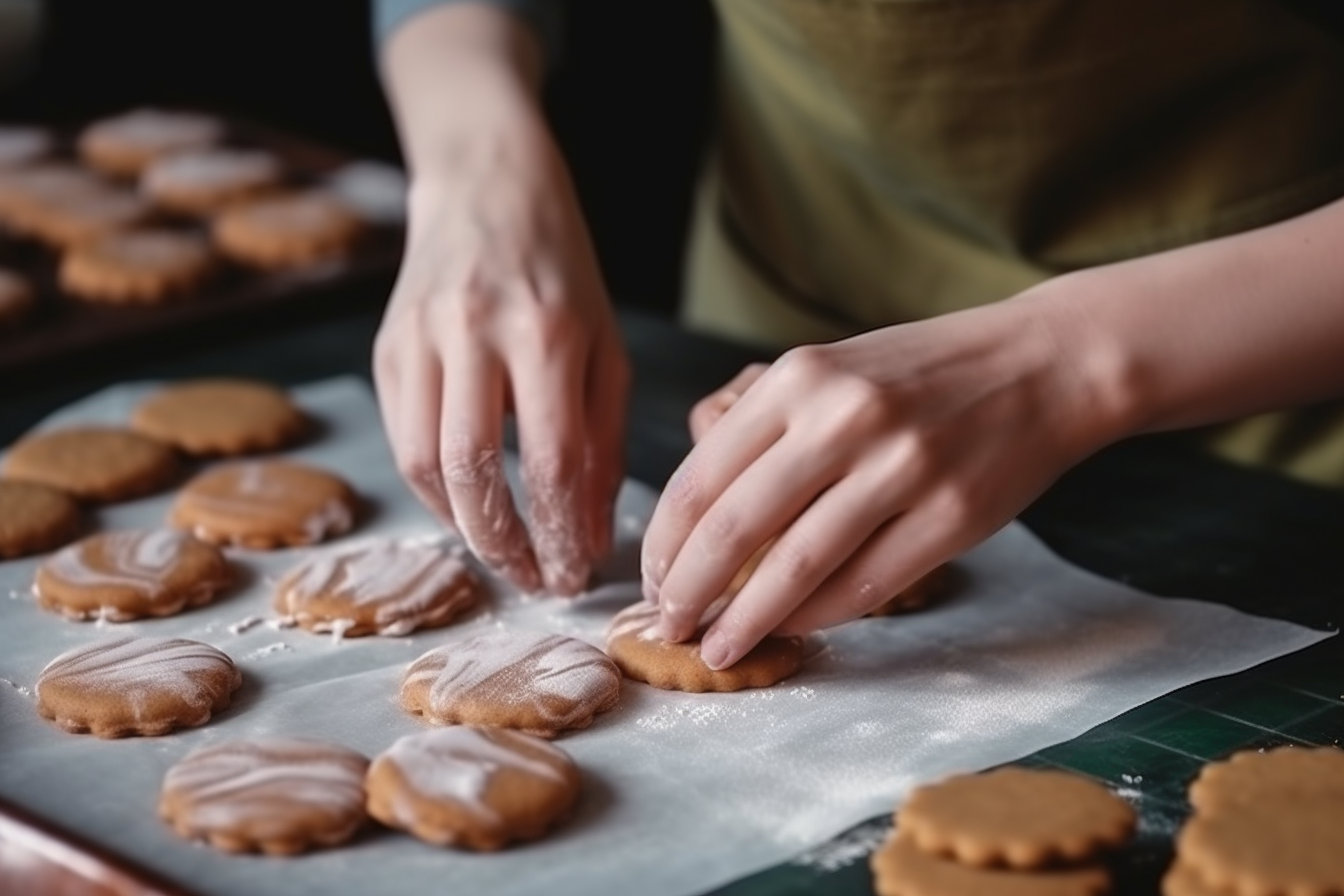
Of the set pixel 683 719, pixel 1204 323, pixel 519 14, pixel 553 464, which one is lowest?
pixel 683 719

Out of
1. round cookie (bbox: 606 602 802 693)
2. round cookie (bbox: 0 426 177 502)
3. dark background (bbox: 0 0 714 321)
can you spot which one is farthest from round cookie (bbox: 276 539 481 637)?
dark background (bbox: 0 0 714 321)

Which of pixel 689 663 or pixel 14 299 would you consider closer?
pixel 689 663

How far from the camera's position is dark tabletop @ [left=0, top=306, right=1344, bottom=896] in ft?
3.76

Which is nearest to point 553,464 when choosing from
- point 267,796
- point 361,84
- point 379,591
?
point 379,591

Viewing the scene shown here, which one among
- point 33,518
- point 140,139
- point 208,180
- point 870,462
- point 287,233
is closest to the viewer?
point 870,462

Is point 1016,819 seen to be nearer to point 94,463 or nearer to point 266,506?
point 266,506

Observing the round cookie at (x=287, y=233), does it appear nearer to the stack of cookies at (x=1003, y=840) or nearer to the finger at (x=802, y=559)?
the finger at (x=802, y=559)

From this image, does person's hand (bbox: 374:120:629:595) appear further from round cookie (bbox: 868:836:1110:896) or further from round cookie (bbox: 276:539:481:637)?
round cookie (bbox: 868:836:1110:896)

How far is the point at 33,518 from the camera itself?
1.50 metres

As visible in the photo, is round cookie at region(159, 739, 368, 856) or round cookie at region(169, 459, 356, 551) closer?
round cookie at region(159, 739, 368, 856)

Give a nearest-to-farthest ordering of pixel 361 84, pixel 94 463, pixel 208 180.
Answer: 1. pixel 94 463
2. pixel 208 180
3. pixel 361 84

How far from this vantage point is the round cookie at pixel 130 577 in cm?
137

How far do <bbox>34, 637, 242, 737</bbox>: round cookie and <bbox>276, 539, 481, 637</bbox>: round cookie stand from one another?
10 cm

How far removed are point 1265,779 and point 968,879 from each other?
0.67 feet
